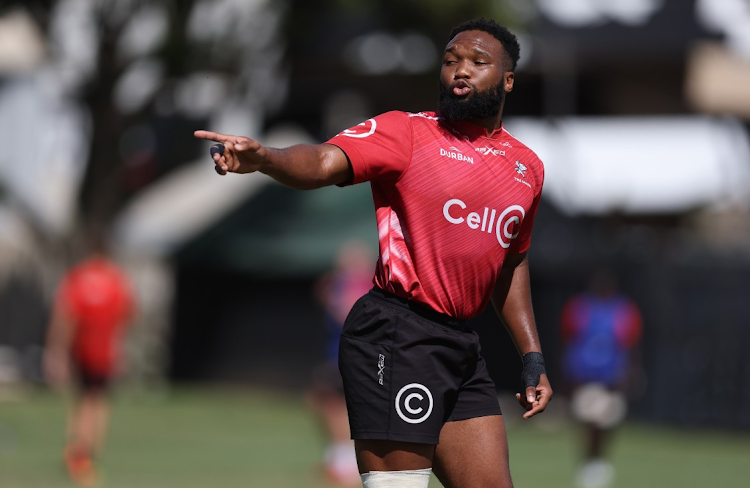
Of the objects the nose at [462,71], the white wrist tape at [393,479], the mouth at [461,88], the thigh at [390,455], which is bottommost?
the white wrist tape at [393,479]

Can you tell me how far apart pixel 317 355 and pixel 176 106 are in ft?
17.5

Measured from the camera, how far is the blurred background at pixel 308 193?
20.6 meters

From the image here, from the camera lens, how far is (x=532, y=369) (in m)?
5.74

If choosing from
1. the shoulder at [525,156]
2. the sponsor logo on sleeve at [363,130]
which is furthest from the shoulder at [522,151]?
the sponsor logo on sleeve at [363,130]

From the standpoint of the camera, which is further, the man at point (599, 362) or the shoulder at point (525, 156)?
the man at point (599, 362)

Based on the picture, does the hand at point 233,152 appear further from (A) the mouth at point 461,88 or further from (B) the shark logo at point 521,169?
(B) the shark logo at point 521,169

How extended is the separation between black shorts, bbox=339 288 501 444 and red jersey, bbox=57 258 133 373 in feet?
27.5

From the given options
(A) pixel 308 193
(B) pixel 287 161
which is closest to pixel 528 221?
(B) pixel 287 161

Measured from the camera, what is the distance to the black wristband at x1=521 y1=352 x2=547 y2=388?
5.69 m

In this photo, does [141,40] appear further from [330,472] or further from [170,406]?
[330,472]

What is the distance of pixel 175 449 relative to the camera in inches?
616

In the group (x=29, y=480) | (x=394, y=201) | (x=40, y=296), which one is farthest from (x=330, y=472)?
(x=40, y=296)

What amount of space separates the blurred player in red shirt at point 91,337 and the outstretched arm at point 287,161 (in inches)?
335

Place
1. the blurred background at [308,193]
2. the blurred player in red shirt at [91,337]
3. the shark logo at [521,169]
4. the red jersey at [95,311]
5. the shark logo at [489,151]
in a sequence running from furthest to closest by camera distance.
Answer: the blurred background at [308,193] → the red jersey at [95,311] → the blurred player in red shirt at [91,337] → the shark logo at [521,169] → the shark logo at [489,151]
